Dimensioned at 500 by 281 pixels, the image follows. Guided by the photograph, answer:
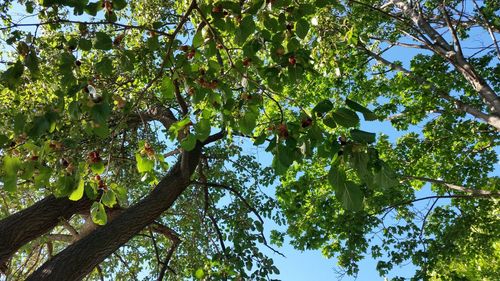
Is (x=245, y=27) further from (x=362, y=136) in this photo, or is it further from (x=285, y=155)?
(x=362, y=136)

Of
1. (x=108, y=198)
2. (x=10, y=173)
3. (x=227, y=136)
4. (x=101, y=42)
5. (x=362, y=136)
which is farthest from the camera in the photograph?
(x=227, y=136)

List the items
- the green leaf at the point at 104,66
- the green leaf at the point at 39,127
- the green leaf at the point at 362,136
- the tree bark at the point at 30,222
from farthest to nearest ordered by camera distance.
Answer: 1. the tree bark at the point at 30,222
2. the green leaf at the point at 104,66
3. the green leaf at the point at 39,127
4. the green leaf at the point at 362,136

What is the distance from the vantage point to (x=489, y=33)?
7750 millimetres

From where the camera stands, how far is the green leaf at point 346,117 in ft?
4.99

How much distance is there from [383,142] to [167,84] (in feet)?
23.8

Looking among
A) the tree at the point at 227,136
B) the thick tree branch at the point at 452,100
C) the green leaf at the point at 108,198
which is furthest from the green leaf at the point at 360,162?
A: the thick tree branch at the point at 452,100

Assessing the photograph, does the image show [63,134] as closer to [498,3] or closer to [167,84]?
[167,84]

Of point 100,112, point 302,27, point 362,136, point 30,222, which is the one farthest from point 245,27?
point 30,222

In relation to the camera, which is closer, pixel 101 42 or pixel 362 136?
pixel 362 136

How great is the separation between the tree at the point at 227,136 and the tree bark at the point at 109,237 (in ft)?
0.05

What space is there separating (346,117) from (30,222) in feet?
13.0

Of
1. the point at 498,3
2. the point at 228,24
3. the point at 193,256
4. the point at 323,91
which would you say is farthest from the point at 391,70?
the point at 228,24

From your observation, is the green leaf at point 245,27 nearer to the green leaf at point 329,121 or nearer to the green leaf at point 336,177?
the green leaf at point 329,121

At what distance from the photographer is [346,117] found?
1.54m
